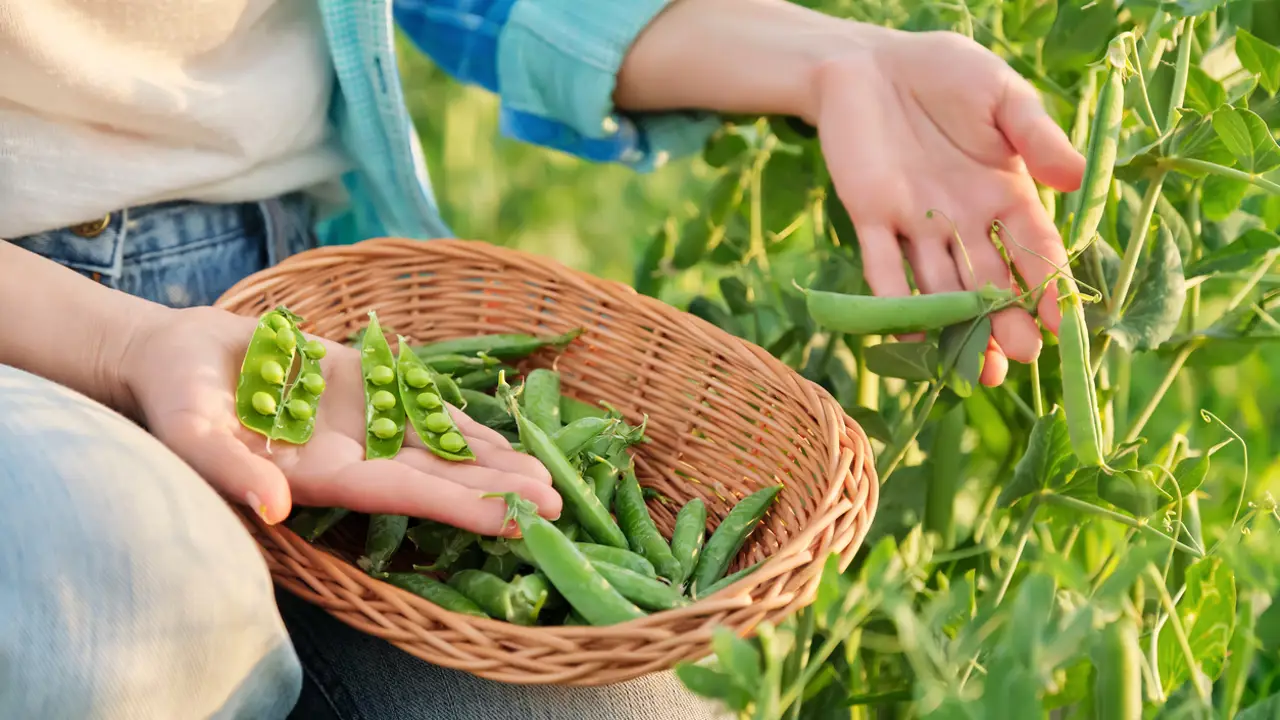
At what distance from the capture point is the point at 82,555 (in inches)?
29.1

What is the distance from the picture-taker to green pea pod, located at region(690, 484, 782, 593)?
114cm

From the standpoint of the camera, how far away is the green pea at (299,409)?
1.03 metres

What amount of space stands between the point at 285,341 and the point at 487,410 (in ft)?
1.01

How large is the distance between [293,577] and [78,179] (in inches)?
20.8

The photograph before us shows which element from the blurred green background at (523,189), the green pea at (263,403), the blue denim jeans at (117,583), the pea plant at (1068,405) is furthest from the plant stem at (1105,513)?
the blurred green background at (523,189)

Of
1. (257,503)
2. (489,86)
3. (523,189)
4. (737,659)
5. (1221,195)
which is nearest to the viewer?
(737,659)

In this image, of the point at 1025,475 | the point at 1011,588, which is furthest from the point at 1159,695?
the point at 1011,588

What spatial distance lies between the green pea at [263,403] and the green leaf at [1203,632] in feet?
2.66

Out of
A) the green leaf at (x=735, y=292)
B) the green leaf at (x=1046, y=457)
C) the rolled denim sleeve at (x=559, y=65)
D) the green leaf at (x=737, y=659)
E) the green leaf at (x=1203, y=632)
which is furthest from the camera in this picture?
the green leaf at (x=735, y=292)

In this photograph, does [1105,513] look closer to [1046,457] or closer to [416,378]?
[1046,457]

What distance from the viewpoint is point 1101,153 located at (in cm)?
104

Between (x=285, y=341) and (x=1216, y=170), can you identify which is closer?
(x=1216, y=170)

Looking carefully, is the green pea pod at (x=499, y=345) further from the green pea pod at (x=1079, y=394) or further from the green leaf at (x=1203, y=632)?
the green leaf at (x=1203, y=632)

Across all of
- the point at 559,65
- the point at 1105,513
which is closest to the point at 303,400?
the point at 559,65
